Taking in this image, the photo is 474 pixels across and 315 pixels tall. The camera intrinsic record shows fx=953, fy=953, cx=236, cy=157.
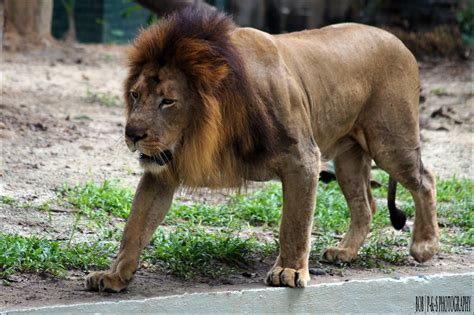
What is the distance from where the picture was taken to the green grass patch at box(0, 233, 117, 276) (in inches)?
181

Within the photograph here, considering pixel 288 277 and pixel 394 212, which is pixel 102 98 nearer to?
pixel 394 212

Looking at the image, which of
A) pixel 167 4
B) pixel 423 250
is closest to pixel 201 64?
pixel 423 250

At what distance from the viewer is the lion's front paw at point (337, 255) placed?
5223 millimetres

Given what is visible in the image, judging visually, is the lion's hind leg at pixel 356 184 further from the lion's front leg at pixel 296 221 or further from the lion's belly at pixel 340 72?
the lion's front leg at pixel 296 221

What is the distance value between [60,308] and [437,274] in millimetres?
2047

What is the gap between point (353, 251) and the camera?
5.29 meters

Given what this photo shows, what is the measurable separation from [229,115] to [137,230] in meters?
0.70

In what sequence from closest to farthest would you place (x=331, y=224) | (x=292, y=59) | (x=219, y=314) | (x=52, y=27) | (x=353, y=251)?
(x=219, y=314), (x=292, y=59), (x=353, y=251), (x=331, y=224), (x=52, y=27)

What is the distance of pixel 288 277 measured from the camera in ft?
14.6

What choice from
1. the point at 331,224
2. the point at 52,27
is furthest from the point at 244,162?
the point at 52,27

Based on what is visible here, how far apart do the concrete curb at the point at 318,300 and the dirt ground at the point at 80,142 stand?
182 mm

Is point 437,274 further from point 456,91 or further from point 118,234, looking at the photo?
point 456,91

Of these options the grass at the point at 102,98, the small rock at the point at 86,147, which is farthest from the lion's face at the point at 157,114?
the grass at the point at 102,98

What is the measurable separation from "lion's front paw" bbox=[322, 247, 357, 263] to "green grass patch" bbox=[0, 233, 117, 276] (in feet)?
3.81
